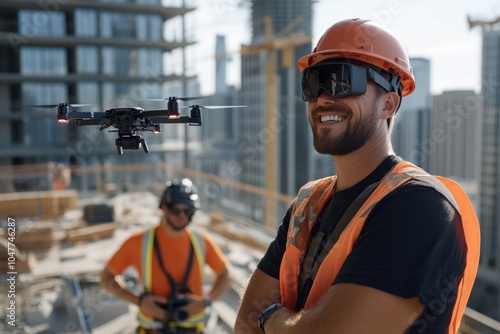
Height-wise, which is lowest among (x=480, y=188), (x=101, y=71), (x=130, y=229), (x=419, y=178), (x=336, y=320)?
(x=480, y=188)

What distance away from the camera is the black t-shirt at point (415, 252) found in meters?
1.21

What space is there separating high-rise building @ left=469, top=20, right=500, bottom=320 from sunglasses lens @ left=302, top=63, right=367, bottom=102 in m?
46.1

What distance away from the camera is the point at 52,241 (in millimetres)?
8594

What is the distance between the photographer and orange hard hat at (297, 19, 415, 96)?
5.24 feet

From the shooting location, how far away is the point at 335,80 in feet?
5.09

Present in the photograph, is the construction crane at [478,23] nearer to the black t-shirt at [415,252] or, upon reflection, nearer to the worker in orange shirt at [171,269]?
the worker in orange shirt at [171,269]

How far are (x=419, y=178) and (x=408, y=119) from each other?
22952 millimetres

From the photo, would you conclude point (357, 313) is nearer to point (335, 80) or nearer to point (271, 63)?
point (335, 80)

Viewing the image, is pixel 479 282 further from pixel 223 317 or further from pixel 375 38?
pixel 375 38

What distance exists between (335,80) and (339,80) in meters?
0.01

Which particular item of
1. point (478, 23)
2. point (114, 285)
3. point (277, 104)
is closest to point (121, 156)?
point (114, 285)

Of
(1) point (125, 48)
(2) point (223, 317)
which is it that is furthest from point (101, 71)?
(2) point (223, 317)

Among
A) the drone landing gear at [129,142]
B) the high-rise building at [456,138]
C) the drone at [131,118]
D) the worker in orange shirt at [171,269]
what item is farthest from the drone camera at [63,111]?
the high-rise building at [456,138]

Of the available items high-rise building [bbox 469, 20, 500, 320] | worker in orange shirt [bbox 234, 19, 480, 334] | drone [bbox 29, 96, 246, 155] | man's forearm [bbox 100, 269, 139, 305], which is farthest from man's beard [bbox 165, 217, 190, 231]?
high-rise building [bbox 469, 20, 500, 320]
